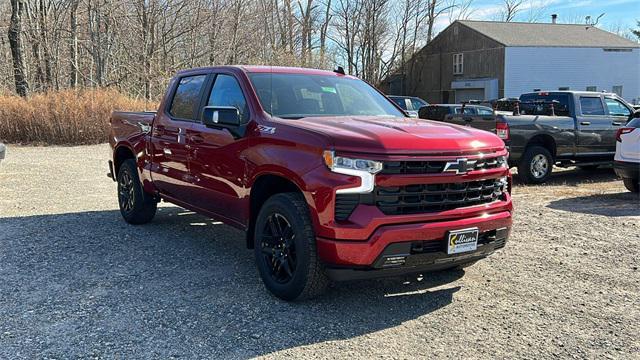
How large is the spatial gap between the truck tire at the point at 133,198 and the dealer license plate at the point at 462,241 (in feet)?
13.9

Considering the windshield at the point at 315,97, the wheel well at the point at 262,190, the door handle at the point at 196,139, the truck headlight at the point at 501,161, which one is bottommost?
the wheel well at the point at 262,190

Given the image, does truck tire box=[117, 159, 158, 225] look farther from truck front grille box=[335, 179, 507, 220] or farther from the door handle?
truck front grille box=[335, 179, 507, 220]

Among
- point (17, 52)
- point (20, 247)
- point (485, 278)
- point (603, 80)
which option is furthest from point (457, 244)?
point (603, 80)

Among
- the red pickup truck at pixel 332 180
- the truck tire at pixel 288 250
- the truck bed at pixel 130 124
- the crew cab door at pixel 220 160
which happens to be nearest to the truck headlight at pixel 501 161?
the red pickup truck at pixel 332 180

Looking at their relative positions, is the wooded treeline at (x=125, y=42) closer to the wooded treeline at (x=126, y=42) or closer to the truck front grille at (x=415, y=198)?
the wooded treeline at (x=126, y=42)

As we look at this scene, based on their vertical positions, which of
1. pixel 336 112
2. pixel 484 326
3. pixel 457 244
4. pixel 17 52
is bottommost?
pixel 484 326

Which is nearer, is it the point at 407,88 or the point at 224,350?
the point at 224,350

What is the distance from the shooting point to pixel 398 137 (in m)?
4.04

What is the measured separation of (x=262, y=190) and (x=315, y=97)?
1148 millimetres

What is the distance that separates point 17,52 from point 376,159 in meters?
25.5

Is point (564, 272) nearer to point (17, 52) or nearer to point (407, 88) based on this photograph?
point (17, 52)

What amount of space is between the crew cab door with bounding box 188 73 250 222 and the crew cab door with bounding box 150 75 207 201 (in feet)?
0.56

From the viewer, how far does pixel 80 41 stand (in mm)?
29203

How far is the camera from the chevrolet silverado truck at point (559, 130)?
10.8 m
